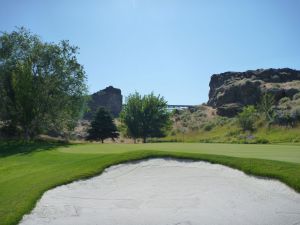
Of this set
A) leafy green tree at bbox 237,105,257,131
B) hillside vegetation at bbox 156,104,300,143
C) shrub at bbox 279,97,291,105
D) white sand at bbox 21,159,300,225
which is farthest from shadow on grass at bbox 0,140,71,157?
shrub at bbox 279,97,291,105

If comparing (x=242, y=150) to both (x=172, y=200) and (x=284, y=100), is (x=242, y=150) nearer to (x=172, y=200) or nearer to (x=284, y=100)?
(x=172, y=200)

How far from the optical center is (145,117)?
5384cm

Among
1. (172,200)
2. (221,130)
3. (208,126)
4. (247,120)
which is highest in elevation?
(247,120)

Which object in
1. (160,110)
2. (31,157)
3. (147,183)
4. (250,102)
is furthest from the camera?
(250,102)

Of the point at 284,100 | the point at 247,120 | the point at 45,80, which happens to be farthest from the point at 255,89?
the point at 45,80

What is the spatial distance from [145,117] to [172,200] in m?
43.6

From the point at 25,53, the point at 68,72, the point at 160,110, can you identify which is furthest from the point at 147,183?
the point at 160,110

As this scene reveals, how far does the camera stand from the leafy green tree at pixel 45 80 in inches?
1471

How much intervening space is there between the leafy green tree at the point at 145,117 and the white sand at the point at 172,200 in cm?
4009

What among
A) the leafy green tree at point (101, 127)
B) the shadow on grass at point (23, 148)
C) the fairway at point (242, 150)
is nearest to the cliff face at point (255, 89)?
the leafy green tree at point (101, 127)

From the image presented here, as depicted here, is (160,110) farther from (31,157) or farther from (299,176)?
(299,176)

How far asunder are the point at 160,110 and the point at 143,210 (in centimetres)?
4532

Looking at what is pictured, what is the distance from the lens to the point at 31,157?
2097 centimetres

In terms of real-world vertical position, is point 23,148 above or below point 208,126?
below
